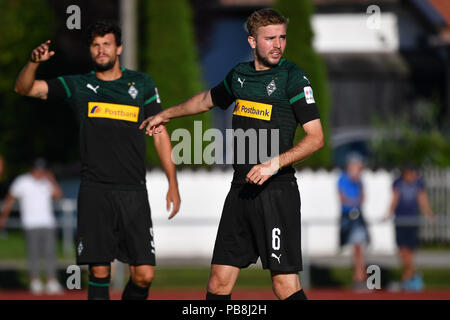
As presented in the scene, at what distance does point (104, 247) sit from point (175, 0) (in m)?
13.0

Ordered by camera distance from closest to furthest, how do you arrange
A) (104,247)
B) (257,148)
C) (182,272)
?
(257,148) < (104,247) < (182,272)

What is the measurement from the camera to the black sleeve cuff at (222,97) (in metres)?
6.59

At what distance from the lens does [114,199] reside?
7293 mm

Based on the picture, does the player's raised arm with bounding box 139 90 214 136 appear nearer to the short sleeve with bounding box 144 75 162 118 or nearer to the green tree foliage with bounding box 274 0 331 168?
the short sleeve with bounding box 144 75 162 118

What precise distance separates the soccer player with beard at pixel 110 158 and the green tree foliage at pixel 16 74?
20213mm

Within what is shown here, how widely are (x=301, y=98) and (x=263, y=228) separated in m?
0.91

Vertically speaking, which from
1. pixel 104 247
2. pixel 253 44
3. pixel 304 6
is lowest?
pixel 104 247

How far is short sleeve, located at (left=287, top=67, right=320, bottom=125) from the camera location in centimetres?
605

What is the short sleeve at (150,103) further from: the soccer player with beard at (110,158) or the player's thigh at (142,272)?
the player's thigh at (142,272)

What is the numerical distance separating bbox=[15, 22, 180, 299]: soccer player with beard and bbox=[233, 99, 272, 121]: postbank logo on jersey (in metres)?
1.17

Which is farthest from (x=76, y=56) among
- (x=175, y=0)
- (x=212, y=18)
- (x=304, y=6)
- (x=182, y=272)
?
(x=182, y=272)

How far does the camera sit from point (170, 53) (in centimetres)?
1969
